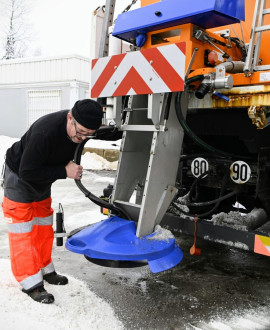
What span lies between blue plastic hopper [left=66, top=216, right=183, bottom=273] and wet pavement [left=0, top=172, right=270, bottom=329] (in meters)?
0.41

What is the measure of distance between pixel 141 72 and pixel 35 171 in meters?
0.97

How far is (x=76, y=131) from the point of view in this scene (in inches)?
99.6

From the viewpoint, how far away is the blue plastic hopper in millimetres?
2307

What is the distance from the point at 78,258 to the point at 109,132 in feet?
4.45

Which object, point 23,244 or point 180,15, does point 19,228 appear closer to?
point 23,244

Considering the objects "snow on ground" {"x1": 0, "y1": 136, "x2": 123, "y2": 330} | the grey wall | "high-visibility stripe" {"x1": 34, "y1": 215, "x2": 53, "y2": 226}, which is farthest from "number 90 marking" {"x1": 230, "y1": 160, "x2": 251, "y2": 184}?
the grey wall

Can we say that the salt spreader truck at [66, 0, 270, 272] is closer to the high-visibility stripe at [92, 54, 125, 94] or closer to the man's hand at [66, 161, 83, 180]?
the high-visibility stripe at [92, 54, 125, 94]

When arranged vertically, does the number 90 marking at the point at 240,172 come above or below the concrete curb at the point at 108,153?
above

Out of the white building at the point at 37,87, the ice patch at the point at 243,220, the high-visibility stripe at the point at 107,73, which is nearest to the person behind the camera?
the high-visibility stripe at the point at 107,73

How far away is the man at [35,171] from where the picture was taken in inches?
98.5

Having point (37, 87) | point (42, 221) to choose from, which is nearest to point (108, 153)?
point (37, 87)

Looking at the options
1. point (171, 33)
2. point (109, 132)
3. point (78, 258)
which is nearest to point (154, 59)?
point (171, 33)

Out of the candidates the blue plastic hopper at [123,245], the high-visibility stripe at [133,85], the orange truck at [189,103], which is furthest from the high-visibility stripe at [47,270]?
the high-visibility stripe at [133,85]

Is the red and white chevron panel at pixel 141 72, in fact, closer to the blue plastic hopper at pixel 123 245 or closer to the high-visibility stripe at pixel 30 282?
the blue plastic hopper at pixel 123 245
